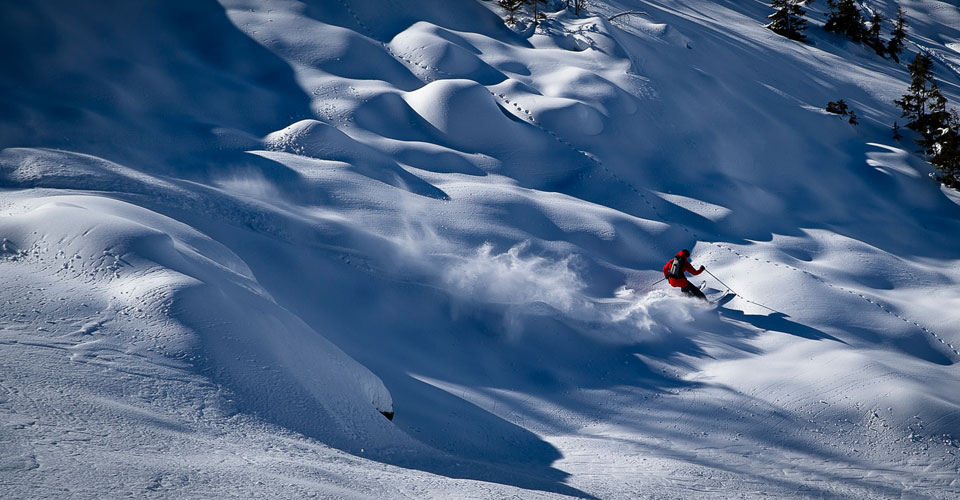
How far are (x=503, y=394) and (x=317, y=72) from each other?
380 inches

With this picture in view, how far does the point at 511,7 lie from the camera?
62.7ft

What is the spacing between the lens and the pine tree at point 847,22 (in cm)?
2269

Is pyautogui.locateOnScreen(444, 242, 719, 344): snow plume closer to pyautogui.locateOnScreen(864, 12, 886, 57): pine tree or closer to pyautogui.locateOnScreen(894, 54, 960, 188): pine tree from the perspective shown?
pyautogui.locateOnScreen(894, 54, 960, 188): pine tree

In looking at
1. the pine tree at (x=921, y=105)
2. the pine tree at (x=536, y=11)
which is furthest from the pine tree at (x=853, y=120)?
the pine tree at (x=536, y=11)

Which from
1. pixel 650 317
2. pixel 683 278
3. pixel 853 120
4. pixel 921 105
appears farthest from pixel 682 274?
pixel 921 105

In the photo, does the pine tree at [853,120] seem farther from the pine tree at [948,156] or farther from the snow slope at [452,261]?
the pine tree at [948,156]

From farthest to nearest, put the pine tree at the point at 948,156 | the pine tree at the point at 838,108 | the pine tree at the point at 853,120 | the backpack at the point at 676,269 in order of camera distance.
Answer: the pine tree at the point at 838,108, the pine tree at the point at 853,120, the pine tree at the point at 948,156, the backpack at the point at 676,269

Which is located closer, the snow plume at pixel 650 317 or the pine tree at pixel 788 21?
the snow plume at pixel 650 317

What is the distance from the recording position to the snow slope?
5.93 metres

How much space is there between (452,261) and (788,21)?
1762cm

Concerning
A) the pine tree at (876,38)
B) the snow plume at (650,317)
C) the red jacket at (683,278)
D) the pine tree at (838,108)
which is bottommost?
the snow plume at (650,317)

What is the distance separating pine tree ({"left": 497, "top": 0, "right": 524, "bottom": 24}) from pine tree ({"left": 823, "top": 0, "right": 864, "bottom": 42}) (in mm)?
11703

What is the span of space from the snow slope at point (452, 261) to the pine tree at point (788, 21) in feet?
7.98

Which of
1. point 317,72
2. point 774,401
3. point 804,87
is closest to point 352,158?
point 317,72
